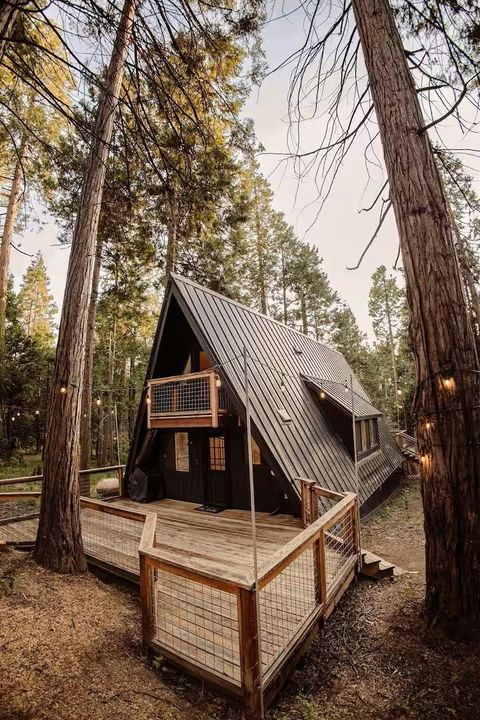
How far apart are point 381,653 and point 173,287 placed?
23.2 ft

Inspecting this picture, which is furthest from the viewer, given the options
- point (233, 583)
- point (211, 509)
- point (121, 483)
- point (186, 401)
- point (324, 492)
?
point (121, 483)

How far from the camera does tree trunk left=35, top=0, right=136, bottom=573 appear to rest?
4.47 meters

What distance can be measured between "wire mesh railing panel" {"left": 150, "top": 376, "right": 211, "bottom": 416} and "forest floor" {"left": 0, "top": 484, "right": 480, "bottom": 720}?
405 centimetres

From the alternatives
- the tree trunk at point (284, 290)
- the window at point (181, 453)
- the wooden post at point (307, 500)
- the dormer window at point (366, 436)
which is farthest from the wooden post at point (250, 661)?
the tree trunk at point (284, 290)

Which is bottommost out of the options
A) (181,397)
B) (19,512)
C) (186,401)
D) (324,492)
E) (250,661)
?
(19,512)

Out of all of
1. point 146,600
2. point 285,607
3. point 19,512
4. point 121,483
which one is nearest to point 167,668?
point 146,600

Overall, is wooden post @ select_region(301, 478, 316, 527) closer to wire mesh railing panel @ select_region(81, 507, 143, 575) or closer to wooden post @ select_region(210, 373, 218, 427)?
wooden post @ select_region(210, 373, 218, 427)

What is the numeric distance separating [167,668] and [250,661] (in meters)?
1.02

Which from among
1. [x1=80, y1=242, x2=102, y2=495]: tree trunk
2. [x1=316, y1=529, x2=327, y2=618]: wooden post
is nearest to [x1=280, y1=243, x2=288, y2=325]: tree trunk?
[x1=80, y1=242, x2=102, y2=495]: tree trunk

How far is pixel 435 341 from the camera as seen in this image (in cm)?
321

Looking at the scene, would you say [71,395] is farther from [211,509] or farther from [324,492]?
[211,509]

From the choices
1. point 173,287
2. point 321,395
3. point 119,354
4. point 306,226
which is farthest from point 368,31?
point 119,354

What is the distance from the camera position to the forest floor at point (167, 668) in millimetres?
2365

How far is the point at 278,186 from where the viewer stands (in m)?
4.35
